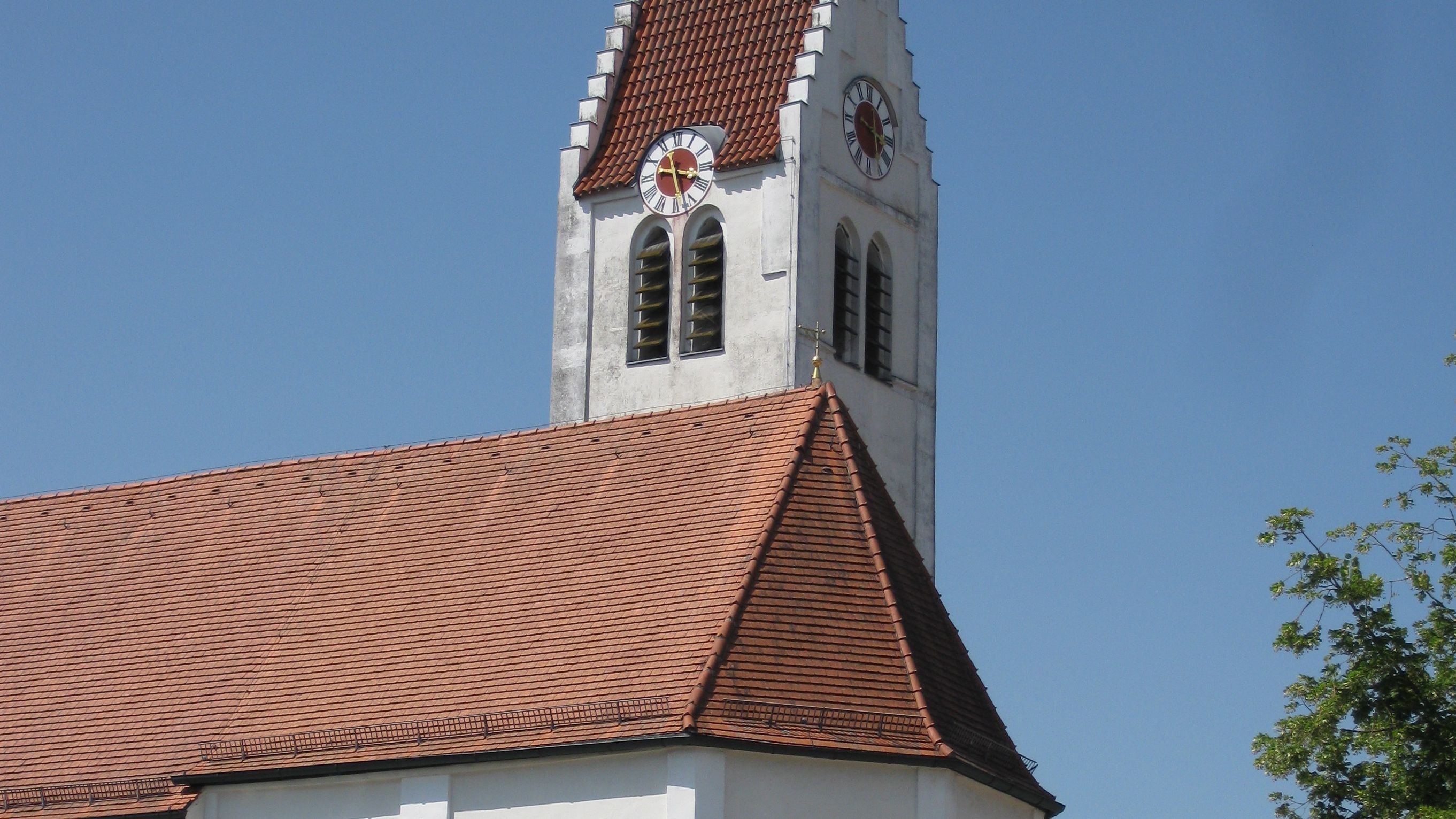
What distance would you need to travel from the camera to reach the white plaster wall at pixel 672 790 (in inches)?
1106

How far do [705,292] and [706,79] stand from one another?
147 inches

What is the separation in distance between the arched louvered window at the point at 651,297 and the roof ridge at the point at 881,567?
13018 millimetres

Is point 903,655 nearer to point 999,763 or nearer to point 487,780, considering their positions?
point 999,763

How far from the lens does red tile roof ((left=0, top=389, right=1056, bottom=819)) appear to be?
2908cm

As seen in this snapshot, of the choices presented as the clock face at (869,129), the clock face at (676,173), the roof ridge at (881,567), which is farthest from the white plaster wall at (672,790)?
the clock face at (869,129)

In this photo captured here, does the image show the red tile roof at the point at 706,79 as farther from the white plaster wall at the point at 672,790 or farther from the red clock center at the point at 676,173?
the white plaster wall at the point at 672,790

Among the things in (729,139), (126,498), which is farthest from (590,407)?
(126,498)

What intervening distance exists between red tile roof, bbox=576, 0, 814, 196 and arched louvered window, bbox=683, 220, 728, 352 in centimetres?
116

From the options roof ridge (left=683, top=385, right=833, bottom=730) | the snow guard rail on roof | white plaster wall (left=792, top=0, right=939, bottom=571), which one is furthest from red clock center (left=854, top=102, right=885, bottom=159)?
the snow guard rail on roof

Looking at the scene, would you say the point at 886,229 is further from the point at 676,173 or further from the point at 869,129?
the point at 676,173

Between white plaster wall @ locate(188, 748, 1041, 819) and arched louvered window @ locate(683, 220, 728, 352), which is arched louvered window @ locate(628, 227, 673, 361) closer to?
arched louvered window @ locate(683, 220, 728, 352)

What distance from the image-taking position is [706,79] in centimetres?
4638

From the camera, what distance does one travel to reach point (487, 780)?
2933cm

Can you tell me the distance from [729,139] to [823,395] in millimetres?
13967
